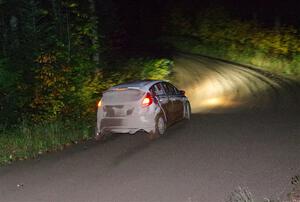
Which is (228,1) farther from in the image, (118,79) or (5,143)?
(5,143)

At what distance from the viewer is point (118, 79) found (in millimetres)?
21328

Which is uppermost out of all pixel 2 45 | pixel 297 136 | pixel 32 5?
pixel 32 5

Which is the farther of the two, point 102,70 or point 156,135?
point 102,70

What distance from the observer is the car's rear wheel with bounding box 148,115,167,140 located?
44.9 feet

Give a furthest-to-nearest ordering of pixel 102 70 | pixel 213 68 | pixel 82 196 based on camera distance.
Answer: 1. pixel 213 68
2. pixel 102 70
3. pixel 82 196

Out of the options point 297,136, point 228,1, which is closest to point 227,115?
point 297,136

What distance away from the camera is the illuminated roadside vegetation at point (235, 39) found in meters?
29.4

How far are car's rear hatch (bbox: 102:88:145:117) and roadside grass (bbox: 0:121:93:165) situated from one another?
1553 millimetres

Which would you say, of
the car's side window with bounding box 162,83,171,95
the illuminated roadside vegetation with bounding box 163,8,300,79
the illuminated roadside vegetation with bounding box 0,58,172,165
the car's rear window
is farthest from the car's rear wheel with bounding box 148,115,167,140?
the illuminated roadside vegetation with bounding box 163,8,300,79

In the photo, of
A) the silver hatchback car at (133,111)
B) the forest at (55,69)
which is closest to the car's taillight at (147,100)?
the silver hatchback car at (133,111)

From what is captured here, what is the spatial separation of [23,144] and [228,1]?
31952 millimetres

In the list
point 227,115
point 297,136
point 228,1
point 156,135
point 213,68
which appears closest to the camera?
point 297,136

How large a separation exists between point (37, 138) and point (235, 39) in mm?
24489

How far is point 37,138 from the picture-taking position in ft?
46.0
